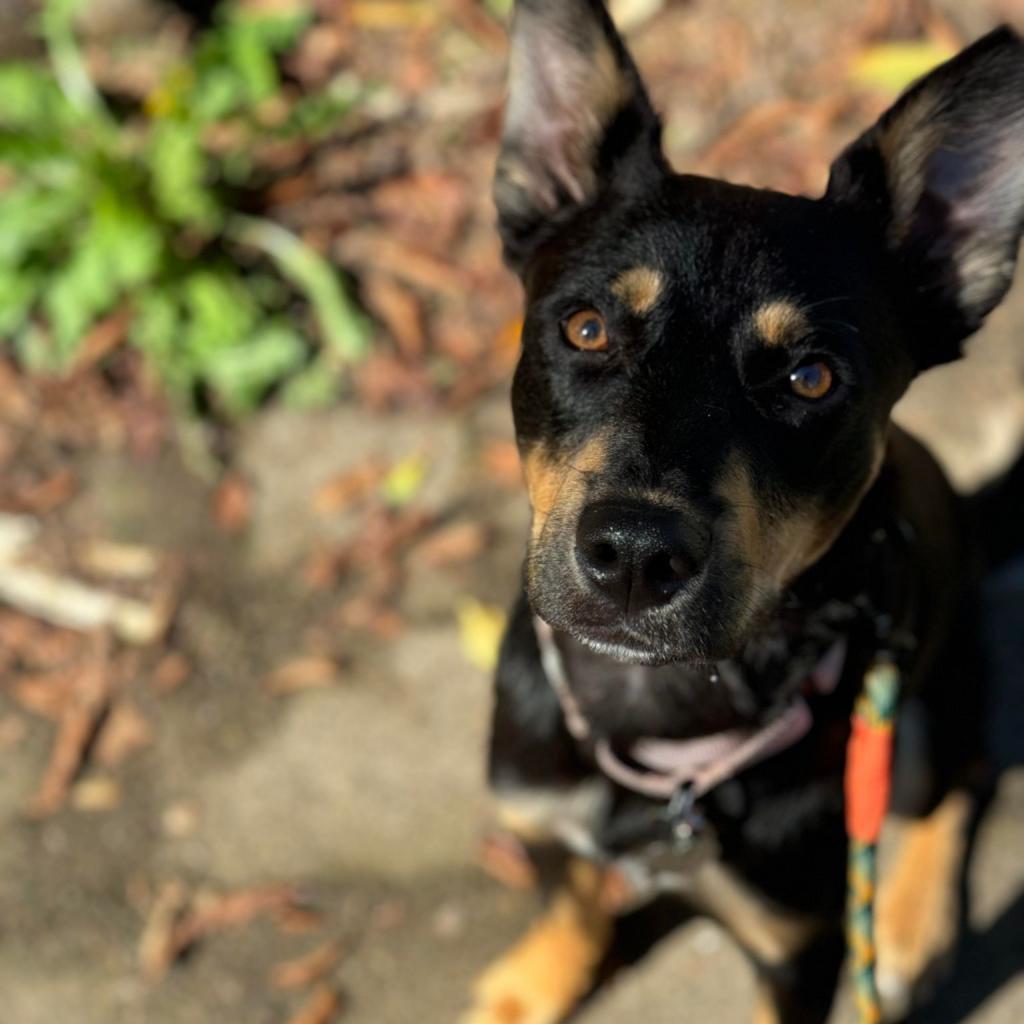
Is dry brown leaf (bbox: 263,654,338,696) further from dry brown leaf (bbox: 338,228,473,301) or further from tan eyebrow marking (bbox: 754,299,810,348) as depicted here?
tan eyebrow marking (bbox: 754,299,810,348)

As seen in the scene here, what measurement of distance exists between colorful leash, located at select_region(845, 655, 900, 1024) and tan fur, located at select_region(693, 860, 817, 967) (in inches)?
11.8

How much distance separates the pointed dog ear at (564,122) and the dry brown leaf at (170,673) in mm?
2102

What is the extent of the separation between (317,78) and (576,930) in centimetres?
378

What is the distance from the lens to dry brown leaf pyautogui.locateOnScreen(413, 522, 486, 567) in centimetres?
443

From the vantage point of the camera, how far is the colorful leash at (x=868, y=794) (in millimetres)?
2580

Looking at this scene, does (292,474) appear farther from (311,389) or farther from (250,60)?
(250,60)

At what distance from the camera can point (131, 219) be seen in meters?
4.57

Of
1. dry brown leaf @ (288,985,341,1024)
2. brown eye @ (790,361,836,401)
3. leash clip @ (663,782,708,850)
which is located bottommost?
dry brown leaf @ (288,985,341,1024)

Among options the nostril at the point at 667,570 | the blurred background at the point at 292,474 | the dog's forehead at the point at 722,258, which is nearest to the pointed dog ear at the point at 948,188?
the dog's forehead at the point at 722,258

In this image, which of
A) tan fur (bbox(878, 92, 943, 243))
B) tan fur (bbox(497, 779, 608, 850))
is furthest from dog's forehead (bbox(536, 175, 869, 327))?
tan fur (bbox(497, 779, 608, 850))

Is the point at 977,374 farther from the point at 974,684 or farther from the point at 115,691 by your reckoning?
the point at 115,691

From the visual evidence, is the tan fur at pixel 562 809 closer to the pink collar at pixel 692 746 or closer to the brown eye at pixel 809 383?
the pink collar at pixel 692 746

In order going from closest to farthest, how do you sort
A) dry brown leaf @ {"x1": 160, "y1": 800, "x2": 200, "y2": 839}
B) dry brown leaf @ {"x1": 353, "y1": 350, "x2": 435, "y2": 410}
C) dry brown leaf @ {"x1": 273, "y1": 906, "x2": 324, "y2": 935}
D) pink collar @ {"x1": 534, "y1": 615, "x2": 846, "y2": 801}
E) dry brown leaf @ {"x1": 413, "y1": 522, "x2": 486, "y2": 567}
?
pink collar @ {"x1": 534, "y1": 615, "x2": 846, "y2": 801} → dry brown leaf @ {"x1": 273, "y1": 906, "x2": 324, "y2": 935} → dry brown leaf @ {"x1": 160, "y1": 800, "x2": 200, "y2": 839} → dry brown leaf @ {"x1": 413, "y1": 522, "x2": 486, "y2": 567} → dry brown leaf @ {"x1": 353, "y1": 350, "x2": 435, "y2": 410}

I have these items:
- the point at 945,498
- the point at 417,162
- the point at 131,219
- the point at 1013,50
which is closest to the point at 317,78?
the point at 417,162
